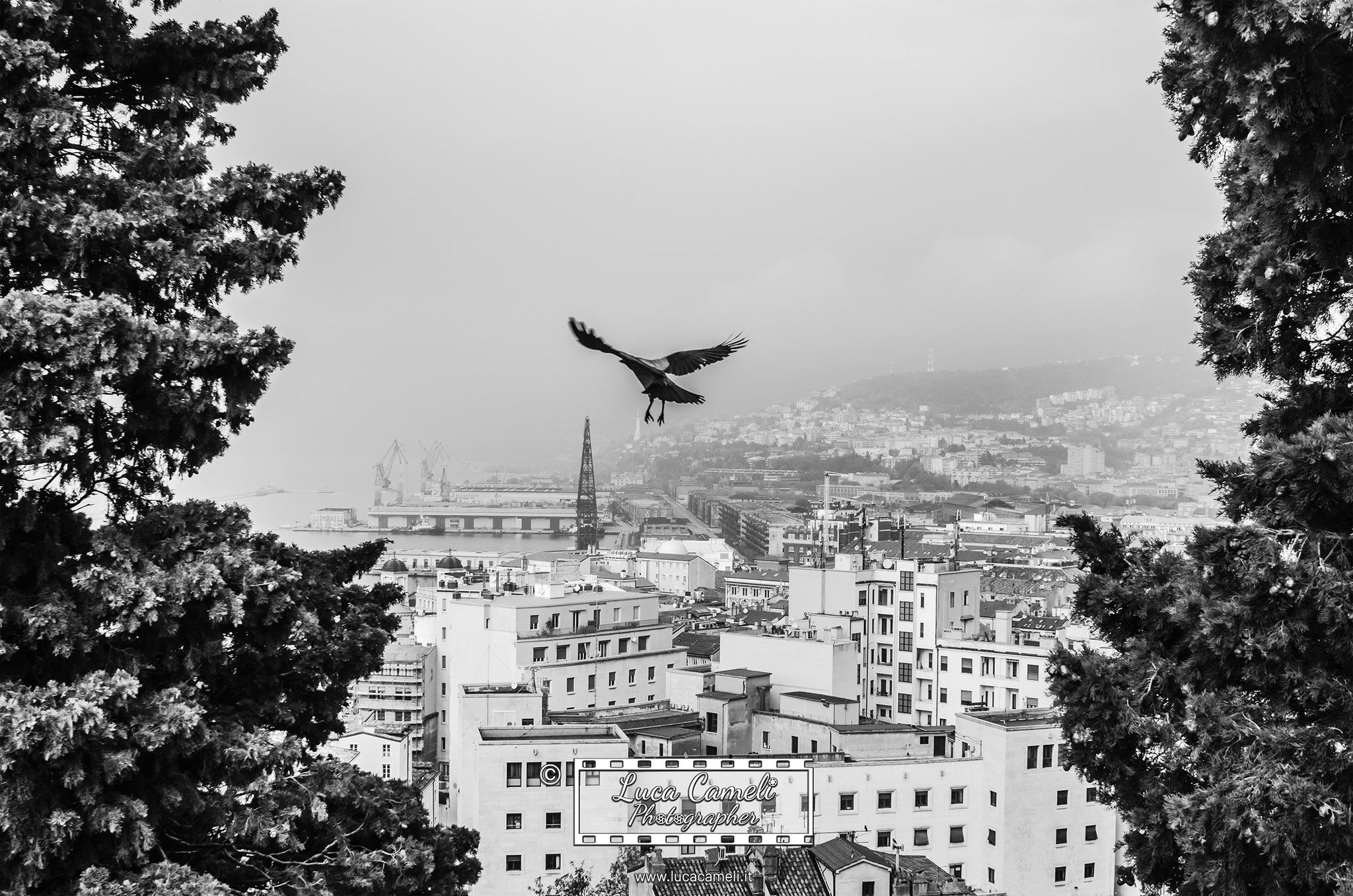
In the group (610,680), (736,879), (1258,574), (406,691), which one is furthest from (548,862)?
(406,691)

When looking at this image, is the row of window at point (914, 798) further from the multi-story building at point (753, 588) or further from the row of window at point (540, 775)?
the multi-story building at point (753, 588)

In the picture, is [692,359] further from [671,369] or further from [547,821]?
[547,821]

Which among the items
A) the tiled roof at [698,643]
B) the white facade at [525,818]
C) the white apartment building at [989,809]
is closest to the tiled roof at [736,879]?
the white facade at [525,818]

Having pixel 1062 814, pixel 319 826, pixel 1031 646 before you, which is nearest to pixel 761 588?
pixel 1031 646

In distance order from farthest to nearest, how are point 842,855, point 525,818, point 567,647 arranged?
point 567,647, point 525,818, point 842,855

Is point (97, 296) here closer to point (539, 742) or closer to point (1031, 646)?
point (539, 742)
